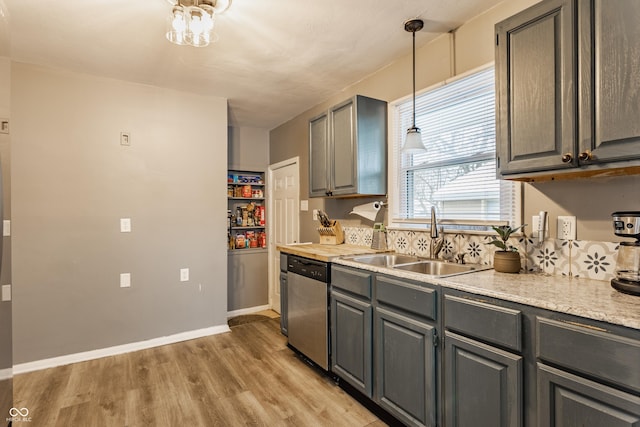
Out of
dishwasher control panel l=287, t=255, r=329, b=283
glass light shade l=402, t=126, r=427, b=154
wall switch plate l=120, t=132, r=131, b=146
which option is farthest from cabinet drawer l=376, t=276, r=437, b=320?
wall switch plate l=120, t=132, r=131, b=146

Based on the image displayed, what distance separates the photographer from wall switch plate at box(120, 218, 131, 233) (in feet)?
10.2

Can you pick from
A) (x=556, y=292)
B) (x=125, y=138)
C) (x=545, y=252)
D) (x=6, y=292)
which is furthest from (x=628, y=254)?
(x=125, y=138)

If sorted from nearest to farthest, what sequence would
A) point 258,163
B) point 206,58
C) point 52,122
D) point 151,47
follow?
point 151,47, point 206,58, point 52,122, point 258,163

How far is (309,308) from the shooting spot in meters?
2.69

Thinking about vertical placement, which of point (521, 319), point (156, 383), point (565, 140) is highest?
point (565, 140)

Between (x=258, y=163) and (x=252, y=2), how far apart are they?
9.27 ft

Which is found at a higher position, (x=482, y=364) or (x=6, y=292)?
(x=6, y=292)

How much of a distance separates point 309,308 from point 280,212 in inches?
80.7

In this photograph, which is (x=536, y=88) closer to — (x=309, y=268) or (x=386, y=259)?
(x=386, y=259)

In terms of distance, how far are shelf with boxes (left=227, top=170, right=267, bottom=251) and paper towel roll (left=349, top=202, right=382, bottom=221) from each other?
6.37 ft

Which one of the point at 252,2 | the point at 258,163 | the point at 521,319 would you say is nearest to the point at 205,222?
the point at 258,163

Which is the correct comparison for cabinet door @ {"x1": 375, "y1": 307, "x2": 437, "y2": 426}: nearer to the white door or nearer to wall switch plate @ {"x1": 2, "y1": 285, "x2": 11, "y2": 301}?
wall switch plate @ {"x1": 2, "y1": 285, "x2": 11, "y2": 301}

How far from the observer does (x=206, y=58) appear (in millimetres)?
2668

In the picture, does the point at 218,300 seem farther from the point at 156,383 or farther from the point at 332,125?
the point at 332,125
